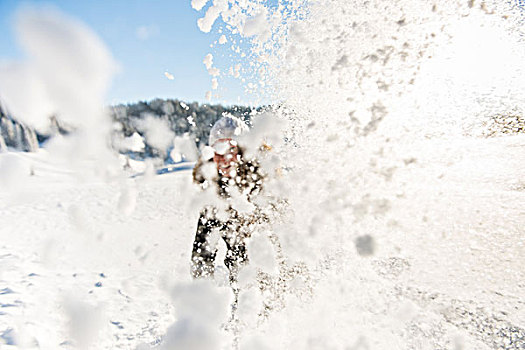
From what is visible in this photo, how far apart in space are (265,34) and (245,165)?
1475 mm

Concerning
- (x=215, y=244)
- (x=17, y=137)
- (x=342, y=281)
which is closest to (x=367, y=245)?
(x=342, y=281)

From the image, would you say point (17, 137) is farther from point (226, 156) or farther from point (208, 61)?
point (226, 156)

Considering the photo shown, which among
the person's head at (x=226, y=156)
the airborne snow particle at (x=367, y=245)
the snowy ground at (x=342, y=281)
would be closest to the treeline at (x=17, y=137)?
the snowy ground at (x=342, y=281)

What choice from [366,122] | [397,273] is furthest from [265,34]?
[397,273]

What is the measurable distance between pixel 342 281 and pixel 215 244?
4.23ft

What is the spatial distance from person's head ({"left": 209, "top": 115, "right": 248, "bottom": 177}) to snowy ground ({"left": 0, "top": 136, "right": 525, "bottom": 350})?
414 mm

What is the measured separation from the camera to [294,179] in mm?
3223

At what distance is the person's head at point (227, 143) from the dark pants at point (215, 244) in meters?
0.37

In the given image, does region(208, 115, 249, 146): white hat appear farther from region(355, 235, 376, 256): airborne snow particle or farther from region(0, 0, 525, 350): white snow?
region(355, 235, 376, 256): airborne snow particle

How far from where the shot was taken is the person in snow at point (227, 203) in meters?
2.39

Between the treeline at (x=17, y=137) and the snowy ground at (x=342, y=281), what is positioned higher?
the treeline at (x=17, y=137)

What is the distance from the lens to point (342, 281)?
112 inches

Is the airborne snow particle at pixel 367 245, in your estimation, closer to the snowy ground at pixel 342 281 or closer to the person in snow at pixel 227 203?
the snowy ground at pixel 342 281

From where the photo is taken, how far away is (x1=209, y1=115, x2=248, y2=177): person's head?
2344mm
